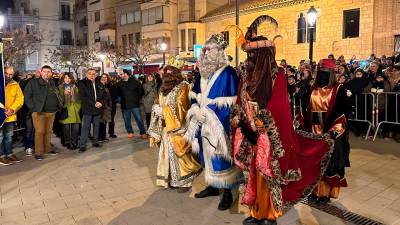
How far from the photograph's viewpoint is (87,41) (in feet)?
170

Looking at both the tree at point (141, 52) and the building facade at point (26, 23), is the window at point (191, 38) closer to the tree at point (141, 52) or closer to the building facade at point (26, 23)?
the tree at point (141, 52)

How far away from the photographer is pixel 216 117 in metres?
4.53

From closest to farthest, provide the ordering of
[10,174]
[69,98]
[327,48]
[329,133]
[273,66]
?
[273,66]
[329,133]
[10,174]
[69,98]
[327,48]

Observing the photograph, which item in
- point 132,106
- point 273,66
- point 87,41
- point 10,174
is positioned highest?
point 87,41

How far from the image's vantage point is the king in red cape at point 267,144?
144 inches

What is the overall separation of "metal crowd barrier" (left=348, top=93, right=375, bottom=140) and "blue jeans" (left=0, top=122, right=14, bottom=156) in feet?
24.9

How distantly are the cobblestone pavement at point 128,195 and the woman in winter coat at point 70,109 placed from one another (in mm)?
1147

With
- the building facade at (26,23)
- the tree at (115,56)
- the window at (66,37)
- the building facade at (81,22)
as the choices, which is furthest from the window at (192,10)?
the window at (66,37)

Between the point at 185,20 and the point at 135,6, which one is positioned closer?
the point at 185,20

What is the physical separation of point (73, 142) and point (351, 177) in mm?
6023

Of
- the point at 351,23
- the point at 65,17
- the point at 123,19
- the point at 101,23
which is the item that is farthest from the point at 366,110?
the point at 65,17

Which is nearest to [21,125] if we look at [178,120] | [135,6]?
[178,120]

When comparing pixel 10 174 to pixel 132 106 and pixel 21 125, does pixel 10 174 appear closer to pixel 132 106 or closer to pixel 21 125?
pixel 21 125

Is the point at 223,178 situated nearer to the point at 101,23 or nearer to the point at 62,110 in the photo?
the point at 62,110
